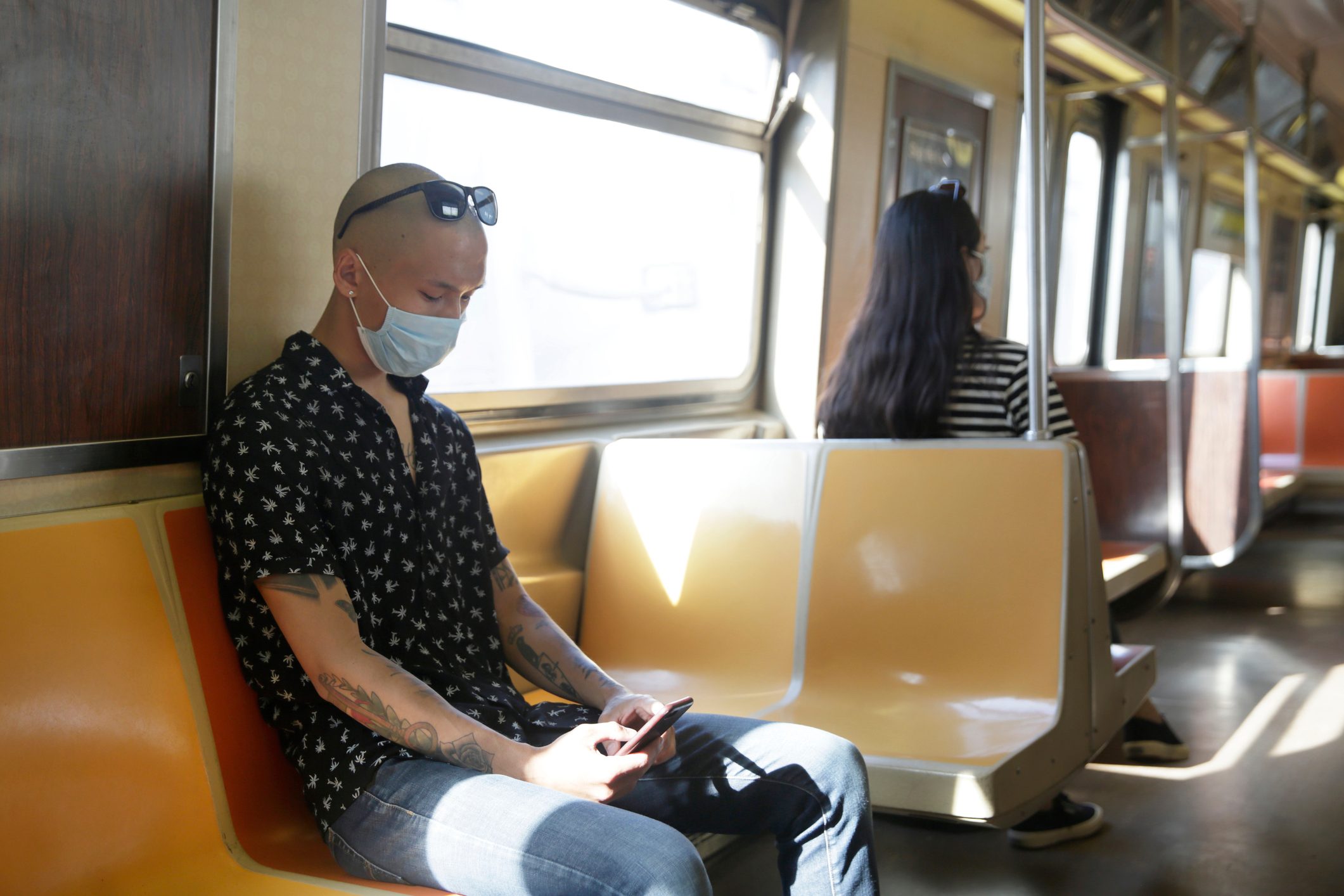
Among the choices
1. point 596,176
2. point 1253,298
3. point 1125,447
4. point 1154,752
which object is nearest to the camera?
point 596,176

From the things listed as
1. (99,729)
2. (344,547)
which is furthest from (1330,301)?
(99,729)

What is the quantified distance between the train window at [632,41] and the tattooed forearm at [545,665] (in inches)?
55.7

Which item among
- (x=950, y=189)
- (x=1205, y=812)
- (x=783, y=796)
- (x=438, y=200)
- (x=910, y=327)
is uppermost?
(x=950, y=189)

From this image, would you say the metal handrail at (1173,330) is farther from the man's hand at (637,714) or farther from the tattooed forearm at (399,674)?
the tattooed forearm at (399,674)

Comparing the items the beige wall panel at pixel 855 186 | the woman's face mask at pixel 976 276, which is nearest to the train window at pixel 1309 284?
the beige wall panel at pixel 855 186

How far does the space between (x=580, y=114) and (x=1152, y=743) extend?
8.26ft

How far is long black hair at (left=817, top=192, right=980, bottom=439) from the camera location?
290 centimetres

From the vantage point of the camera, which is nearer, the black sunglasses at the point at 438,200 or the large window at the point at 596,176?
the black sunglasses at the point at 438,200

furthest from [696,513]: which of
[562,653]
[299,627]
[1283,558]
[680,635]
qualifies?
[1283,558]

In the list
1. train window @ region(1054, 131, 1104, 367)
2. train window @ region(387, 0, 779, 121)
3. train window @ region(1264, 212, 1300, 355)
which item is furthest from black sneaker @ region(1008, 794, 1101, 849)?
train window @ region(1264, 212, 1300, 355)

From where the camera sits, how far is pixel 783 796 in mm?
1839

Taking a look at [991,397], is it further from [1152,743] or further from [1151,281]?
[1151,281]

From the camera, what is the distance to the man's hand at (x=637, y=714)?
1833 mm

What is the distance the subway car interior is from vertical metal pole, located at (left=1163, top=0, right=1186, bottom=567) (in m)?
0.02
